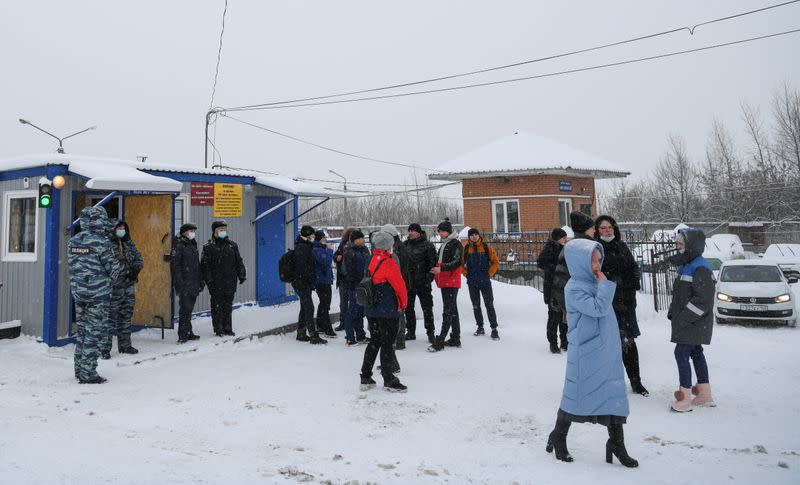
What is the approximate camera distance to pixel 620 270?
230 inches

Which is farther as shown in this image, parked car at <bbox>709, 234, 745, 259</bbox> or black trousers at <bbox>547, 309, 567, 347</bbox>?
parked car at <bbox>709, 234, 745, 259</bbox>

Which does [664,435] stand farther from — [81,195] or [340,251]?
[81,195]

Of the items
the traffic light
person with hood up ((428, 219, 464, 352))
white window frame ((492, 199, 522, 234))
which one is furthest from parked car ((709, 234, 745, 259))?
the traffic light

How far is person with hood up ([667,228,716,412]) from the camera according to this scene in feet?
17.5

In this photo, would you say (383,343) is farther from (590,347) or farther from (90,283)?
(90,283)

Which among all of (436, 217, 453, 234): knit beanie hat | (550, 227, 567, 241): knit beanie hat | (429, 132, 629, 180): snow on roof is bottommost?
(550, 227, 567, 241): knit beanie hat

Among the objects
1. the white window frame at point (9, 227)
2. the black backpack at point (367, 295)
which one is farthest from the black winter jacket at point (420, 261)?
the white window frame at point (9, 227)

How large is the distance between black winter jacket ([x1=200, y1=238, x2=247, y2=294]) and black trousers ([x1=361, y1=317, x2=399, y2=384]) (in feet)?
11.8

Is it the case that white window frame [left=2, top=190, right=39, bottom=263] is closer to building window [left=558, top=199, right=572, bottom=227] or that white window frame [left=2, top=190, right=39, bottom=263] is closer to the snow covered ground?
the snow covered ground

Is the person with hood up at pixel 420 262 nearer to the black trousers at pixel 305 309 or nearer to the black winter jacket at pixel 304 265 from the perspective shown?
the black winter jacket at pixel 304 265

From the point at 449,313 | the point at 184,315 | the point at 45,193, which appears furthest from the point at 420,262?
the point at 45,193

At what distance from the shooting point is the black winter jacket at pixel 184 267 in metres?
8.32

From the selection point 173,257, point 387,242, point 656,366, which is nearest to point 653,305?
point 656,366

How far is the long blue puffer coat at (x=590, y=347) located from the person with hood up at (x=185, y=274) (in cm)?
633
